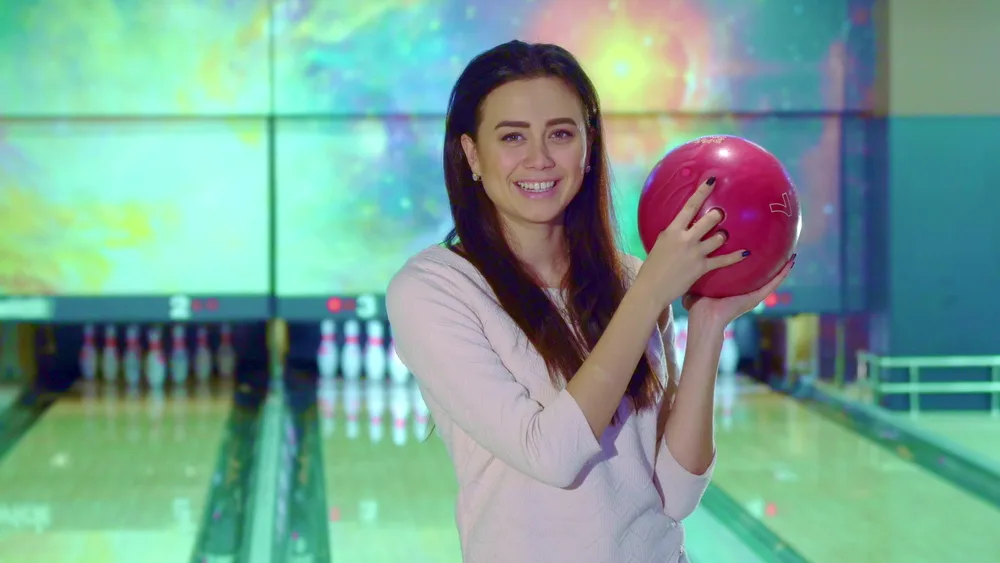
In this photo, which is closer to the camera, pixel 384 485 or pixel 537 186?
pixel 537 186

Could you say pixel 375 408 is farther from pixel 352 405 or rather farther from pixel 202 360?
pixel 202 360

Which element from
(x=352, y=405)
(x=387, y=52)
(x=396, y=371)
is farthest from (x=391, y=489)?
(x=387, y=52)

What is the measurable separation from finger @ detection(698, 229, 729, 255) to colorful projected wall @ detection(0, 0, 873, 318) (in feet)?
12.9

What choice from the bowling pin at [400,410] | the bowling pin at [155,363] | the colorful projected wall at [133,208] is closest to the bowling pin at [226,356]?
the bowling pin at [155,363]

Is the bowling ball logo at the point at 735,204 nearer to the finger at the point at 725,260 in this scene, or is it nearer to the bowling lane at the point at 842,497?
the finger at the point at 725,260

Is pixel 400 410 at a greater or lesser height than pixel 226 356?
lesser

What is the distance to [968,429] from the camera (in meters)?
5.08

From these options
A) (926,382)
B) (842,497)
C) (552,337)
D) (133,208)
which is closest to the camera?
(552,337)

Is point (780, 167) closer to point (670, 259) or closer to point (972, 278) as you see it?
point (670, 259)

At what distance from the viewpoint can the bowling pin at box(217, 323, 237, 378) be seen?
231 inches

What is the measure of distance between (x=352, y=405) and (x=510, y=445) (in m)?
4.21

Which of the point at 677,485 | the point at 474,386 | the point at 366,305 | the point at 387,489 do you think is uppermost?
the point at 474,386

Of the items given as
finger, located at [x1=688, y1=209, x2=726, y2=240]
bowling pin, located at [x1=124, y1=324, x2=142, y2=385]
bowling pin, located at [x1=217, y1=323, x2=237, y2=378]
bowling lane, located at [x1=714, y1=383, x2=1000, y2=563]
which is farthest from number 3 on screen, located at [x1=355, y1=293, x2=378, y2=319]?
finger, located at [x1=688, y1=209, x2=726, y2=240]

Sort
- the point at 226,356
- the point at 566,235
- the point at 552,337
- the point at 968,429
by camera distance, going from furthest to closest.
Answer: the point at 226,356, the point at 968,429, the point at 566,235, the point at 552,337
